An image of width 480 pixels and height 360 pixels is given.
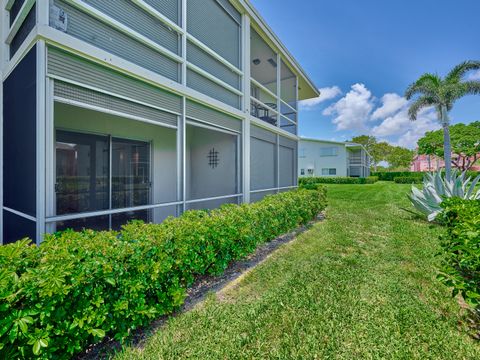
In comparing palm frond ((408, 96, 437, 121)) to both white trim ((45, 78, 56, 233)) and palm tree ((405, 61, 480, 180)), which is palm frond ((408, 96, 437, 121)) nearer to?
palm tree ((405, 61, 480, 180))

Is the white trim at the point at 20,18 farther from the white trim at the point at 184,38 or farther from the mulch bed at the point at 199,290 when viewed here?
the mulch bed at the point at 199,290

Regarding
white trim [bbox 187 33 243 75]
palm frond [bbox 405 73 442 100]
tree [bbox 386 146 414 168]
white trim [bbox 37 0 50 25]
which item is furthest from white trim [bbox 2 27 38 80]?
tree [bbox 386 146 414 168]

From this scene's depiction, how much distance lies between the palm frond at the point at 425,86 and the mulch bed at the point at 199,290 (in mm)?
16581

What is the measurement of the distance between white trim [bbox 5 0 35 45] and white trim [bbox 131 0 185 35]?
1.39m

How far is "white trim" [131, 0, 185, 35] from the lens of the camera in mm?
3869

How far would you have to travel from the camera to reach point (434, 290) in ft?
11.3

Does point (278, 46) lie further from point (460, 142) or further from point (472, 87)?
point (460, 142)

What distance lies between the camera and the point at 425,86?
16.3 metres

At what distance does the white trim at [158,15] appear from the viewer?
12.7ft

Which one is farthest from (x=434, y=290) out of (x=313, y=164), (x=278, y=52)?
(x=313, y=164)

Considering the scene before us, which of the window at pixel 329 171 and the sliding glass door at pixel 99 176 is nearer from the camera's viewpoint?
the sliding glass door at pixel 99 176

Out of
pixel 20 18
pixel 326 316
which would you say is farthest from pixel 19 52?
pixel 326 316

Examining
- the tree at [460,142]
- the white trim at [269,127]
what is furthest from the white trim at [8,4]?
the tree at [460,142]

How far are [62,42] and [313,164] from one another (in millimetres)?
36964
